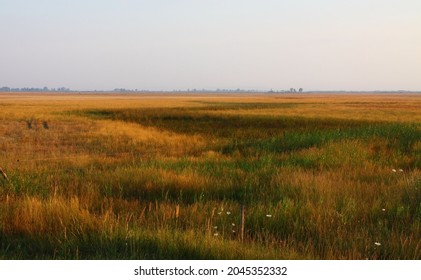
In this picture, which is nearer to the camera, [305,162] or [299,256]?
[299,256]

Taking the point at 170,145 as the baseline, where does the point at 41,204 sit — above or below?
above

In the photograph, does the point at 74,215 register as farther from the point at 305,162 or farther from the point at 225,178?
the point at 305,162

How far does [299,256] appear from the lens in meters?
3.88

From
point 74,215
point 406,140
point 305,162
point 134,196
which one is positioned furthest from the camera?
point 406,140

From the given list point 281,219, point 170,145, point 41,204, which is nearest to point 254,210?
point 281,219

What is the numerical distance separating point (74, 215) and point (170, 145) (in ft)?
55.5

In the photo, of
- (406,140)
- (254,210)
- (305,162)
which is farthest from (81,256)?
(406,140)

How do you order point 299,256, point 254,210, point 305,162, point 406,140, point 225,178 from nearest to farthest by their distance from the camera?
point 299,256, point 254,210, point 225,178, point 305,162, point 406,140

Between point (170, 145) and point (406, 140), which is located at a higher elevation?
point (406, 140)

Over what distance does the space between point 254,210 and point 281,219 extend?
46cm

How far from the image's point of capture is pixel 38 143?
21625 mm

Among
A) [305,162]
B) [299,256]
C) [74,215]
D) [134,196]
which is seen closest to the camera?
[299,256]

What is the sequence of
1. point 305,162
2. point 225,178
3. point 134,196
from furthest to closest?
point 305,162 < point 225,178 < point 134,196

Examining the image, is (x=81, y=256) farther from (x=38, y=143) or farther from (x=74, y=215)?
(x=38, y=143)
